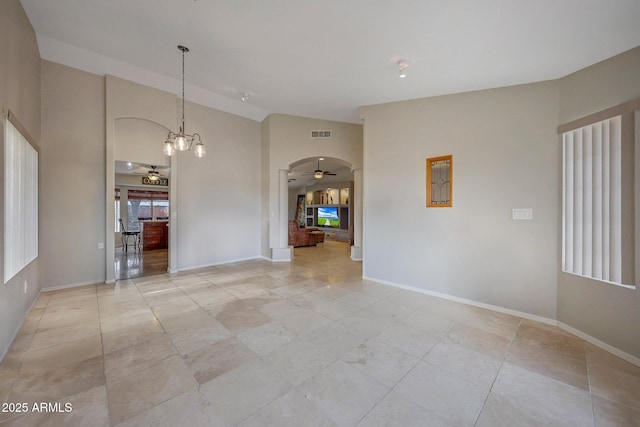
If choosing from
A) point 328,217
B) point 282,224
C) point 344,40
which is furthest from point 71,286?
point 328,217

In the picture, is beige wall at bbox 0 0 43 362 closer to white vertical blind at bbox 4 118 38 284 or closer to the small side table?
white vertical blind at bbox 4 118 38 284

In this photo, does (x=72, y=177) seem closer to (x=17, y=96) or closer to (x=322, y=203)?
(x=17, y=96)

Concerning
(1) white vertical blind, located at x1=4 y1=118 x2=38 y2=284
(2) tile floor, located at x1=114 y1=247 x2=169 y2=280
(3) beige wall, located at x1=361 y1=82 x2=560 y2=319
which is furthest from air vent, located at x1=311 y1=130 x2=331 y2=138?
(1) white vertical blind, located at x1=4 y1=118 x2=38 y2=284

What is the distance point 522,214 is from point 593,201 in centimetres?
64

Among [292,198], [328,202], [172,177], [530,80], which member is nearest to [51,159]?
[172,177]

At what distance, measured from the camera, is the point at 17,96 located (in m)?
2.73

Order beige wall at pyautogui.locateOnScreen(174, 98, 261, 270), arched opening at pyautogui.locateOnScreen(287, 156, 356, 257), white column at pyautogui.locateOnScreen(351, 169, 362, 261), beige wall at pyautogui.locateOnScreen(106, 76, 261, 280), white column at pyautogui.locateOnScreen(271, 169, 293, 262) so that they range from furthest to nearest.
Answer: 1. arched opening at pyautogui.locateOnScreen(287, 156, 356, 257)
2. white column at pyautogui.locateOnScreen(351, 169, 362, 261)
3. white column at pyautogui.locateOnScreen(271, 169, 293, 262)
4. beige wall at pyautogui.locateOnScreen(174, 98, 261, 270)
5. beige wall at pyautogui.locateOnScreen(106, 76, 261, 280)

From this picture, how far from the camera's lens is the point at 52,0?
9.16 feet

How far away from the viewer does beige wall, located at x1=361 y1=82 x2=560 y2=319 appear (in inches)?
120

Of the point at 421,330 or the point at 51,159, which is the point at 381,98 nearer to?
the point at 421,330

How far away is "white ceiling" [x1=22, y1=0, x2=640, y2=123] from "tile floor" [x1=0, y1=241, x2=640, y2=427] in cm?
313

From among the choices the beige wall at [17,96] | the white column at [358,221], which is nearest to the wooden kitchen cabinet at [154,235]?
the beige wall at [17,96]

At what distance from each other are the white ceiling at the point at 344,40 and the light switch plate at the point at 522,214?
1.66m

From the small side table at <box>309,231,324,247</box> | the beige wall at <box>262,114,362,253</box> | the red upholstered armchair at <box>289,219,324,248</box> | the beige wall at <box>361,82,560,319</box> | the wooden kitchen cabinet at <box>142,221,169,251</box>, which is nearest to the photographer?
the beige wall at <box>361,82,560,319</box>
